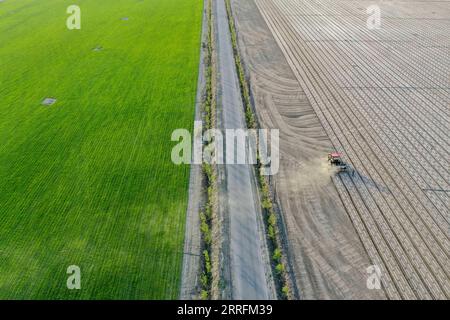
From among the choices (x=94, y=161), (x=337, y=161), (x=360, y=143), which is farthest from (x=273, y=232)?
(x=94, y=161)

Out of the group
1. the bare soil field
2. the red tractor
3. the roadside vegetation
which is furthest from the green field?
the red tractor

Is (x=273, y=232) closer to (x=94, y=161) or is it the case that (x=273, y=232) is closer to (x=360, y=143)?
(x=360, y=143)

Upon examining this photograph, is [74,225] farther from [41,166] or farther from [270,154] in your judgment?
[270,154]

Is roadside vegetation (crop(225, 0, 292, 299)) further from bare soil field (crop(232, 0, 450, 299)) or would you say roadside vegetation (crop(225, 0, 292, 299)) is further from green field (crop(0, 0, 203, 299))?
green field (crop(0, 0, 203, 299))

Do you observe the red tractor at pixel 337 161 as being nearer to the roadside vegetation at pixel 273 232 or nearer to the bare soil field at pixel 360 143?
the bare soil field at pixel 360 143

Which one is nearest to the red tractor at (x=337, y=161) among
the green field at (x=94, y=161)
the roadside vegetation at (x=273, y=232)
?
the roadside vegetation at (x=273, y=232)

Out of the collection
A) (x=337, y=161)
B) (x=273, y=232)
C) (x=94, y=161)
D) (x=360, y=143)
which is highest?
(x=360, y=143)
